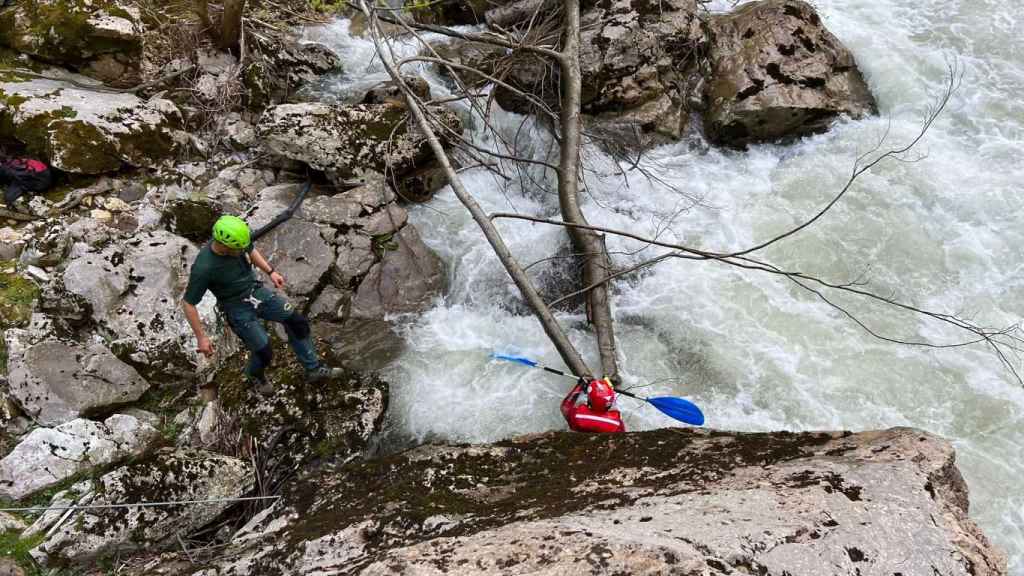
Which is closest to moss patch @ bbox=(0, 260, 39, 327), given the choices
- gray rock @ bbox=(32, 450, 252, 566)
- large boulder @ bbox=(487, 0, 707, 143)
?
gray rock @ bbox=(32, 450, 252, 566)

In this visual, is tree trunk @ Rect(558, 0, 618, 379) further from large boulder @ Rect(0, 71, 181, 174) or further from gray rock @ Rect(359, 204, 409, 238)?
large boulder @ Rect(0, 71, 181, 174)

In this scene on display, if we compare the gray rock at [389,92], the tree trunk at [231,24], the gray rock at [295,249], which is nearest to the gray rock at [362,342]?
the gray rock at [295,249]

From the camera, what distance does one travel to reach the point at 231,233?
125 inches

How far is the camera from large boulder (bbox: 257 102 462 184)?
5449mm

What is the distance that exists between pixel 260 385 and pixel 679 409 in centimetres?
303

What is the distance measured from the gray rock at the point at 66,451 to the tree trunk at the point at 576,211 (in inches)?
132

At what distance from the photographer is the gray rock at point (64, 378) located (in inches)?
141

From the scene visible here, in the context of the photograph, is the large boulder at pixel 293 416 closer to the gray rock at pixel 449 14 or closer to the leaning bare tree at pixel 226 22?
the leaning bare tree at pixel 226 22

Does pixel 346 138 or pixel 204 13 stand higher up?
pixel 204 13

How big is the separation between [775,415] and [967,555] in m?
2.31

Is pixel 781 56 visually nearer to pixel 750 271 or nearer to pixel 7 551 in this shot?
pixel 750 271

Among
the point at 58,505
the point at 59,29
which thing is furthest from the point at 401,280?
the point at 59,29

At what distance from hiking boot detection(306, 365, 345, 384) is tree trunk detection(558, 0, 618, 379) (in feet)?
6.80

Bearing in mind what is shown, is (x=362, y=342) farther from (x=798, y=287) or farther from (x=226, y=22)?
(x=226, y=22)
